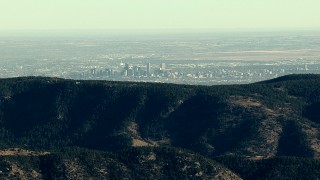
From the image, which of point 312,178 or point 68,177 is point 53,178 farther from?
point 312,178

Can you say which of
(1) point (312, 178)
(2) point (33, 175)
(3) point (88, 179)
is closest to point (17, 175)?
(2) point (33, 175)

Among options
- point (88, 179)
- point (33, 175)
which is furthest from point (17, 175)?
point (88, 179)

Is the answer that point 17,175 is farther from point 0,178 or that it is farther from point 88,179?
point 88,179

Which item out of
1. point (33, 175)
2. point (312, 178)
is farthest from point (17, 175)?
point (312, 178)

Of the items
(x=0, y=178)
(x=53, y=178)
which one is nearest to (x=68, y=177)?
(x=53, y=178)

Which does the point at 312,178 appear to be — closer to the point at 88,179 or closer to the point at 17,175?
the point at 88,179

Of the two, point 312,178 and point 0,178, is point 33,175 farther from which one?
point 312,178
